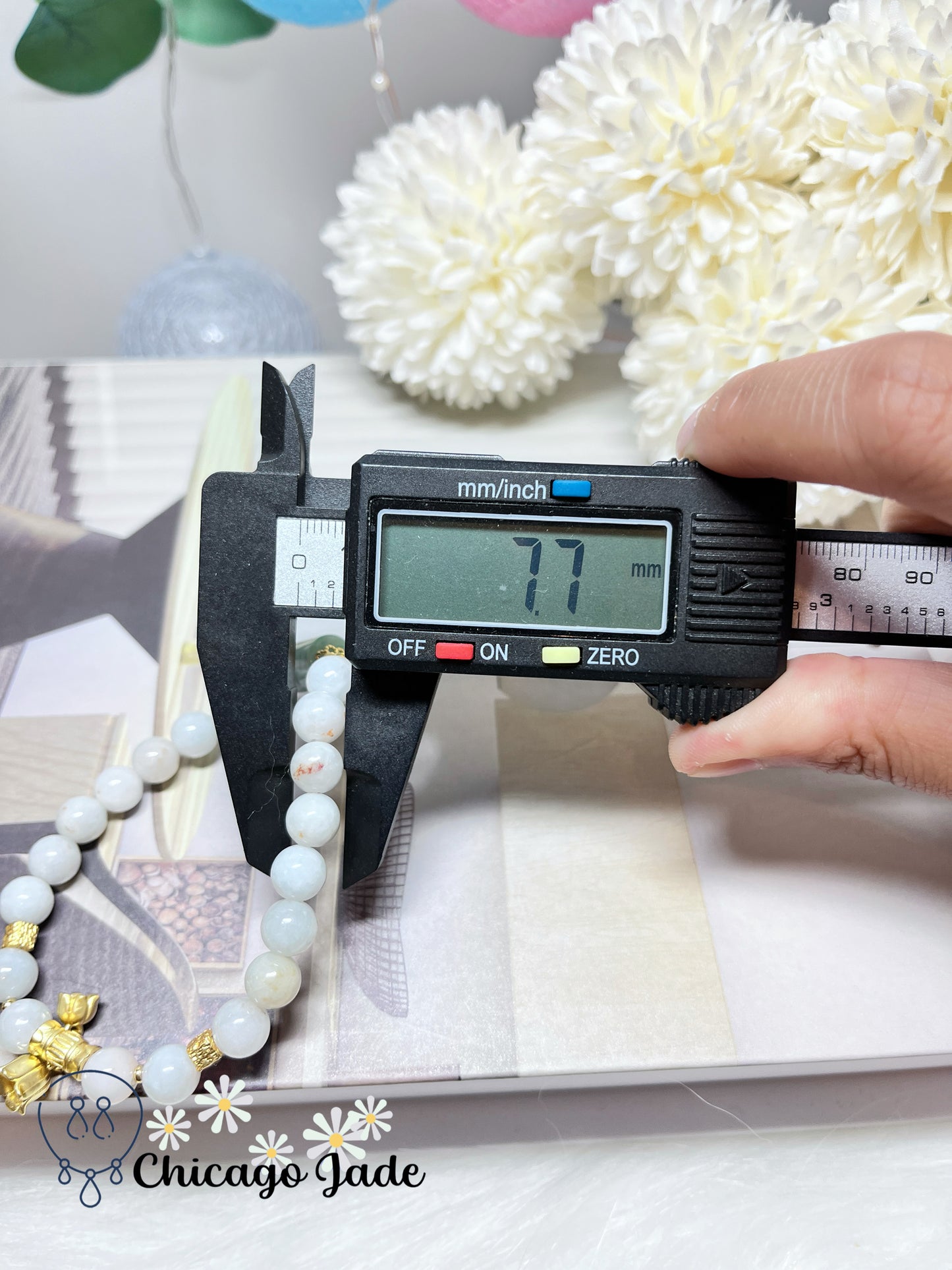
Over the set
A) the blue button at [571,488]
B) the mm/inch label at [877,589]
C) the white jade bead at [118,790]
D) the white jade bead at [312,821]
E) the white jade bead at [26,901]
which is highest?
the blue button at [571,488]

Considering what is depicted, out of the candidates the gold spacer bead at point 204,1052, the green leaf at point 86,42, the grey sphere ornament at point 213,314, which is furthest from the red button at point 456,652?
the green leaf at point 86,42

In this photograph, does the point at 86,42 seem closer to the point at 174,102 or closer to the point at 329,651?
the point at 174,102

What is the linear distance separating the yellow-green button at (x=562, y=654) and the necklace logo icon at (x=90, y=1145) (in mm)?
442

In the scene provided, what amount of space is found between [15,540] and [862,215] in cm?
96

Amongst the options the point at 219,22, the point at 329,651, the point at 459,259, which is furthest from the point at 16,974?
the point at 219,22

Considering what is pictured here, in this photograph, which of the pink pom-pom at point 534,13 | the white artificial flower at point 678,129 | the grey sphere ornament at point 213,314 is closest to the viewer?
the white artificial flower at point 678,129

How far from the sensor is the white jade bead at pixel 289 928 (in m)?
0.71

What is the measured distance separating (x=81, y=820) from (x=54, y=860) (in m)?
0.04

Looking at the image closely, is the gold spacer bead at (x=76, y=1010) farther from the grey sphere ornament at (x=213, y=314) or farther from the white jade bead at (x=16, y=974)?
the grey sphere ornament at (x=213, y=314)

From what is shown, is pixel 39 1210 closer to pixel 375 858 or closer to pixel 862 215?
pixel 375 858

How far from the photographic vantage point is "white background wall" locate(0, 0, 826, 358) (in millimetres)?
1435

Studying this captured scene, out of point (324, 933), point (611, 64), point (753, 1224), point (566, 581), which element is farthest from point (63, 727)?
point (611, 64)

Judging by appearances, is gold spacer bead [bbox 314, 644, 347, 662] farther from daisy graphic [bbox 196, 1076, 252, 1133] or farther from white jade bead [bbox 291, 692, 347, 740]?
daisy graphic [bbox 196, 1076, 252, 1133]

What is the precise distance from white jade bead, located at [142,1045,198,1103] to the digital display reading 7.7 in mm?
345
